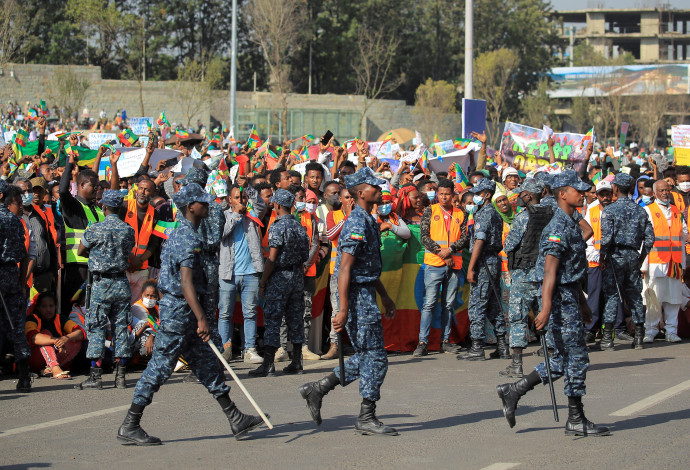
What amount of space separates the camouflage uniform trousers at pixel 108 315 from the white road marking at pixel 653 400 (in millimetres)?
4446

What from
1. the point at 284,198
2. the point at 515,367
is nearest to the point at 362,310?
the point at 284,198

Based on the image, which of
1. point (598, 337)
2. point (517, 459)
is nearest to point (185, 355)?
point (517, 459)

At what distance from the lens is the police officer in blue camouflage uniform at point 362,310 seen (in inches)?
277

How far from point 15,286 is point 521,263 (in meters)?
4.79

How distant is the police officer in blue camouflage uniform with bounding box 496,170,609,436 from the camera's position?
6.93 metres

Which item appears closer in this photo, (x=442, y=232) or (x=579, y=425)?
(x=579, y=425)

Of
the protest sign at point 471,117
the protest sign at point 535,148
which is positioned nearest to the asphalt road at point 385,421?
the protest sign at point 471,117

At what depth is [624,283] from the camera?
38.8 feet

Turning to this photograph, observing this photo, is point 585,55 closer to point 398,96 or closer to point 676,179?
point 398,96

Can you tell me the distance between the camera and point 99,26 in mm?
55156

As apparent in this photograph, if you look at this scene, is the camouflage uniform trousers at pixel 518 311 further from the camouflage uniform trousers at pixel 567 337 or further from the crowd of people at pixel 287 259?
the camouflage uniform trousers at pixel 567 337

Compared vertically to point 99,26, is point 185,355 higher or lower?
lower

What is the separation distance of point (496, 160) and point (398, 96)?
5145cm

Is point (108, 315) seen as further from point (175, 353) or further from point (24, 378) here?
point (175, 353)
